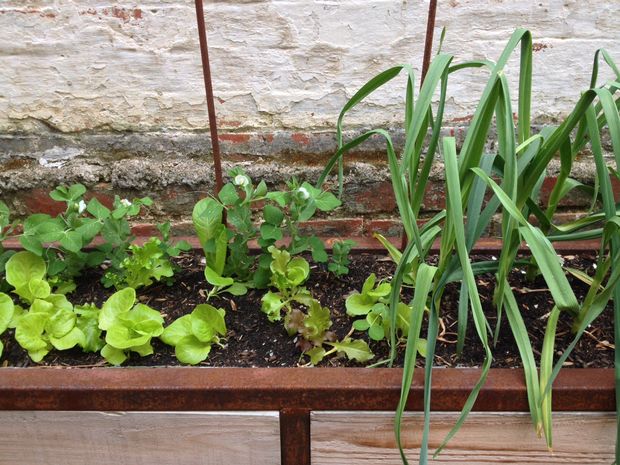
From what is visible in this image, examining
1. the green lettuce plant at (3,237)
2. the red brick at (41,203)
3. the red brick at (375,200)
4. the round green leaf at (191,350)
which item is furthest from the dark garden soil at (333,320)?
the red brick at (41,203)

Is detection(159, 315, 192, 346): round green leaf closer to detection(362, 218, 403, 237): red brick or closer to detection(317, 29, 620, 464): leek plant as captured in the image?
detection(317, 29, 620, 464): leek plant

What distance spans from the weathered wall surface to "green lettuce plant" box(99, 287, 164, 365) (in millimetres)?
618

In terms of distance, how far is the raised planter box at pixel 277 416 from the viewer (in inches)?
32.6

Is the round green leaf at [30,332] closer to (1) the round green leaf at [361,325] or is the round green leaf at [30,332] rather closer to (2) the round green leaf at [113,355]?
(2) the round green leaf at [113,355]

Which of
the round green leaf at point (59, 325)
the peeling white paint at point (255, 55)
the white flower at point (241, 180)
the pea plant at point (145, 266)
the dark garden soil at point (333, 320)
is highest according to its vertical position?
the peeling white paint at point (255, 55)

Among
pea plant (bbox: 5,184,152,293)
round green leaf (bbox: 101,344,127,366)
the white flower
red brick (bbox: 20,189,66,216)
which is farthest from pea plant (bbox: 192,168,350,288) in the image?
red brick (bbox: 20,189,66,216)

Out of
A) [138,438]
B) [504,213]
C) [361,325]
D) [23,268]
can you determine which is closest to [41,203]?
[23,268]

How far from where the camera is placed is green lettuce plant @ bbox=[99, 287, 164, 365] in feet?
3.02

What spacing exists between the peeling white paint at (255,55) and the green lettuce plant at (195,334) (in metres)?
0.69

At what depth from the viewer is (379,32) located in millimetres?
1411

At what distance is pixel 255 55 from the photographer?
1.43 metres

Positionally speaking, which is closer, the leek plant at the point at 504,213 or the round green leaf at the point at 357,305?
the leek plant at the point at 504,213

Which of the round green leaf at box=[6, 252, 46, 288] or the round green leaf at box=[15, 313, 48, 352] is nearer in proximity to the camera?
the round green leaf at box=[15, 313, 48, 352]

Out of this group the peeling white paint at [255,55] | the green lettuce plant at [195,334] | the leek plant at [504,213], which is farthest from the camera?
the peeling white paint at [255,55]
